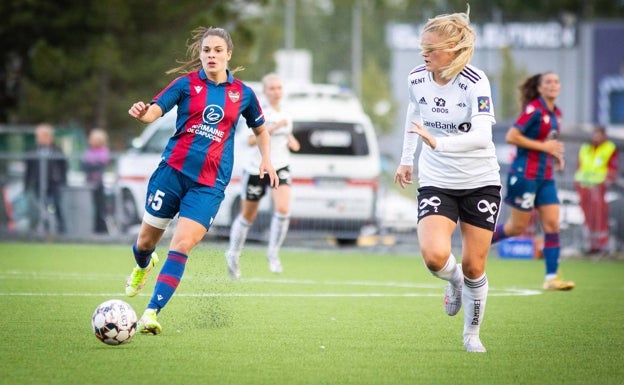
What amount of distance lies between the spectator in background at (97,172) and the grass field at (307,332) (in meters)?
5.91

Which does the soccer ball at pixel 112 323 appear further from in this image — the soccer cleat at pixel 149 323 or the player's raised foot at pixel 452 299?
the player's raised foot at pixel 452 299

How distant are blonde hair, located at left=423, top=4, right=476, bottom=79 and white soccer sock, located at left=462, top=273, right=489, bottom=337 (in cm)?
A: 141

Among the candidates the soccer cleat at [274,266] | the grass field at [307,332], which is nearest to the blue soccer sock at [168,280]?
the grass field at [307,332]

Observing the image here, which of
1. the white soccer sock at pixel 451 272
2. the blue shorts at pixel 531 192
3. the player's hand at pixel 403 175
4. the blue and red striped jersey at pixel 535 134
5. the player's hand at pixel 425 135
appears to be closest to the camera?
the player's hand at pixel 425 135

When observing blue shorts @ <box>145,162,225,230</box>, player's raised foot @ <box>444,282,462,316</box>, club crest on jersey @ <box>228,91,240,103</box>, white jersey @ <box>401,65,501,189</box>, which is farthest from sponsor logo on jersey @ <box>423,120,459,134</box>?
blue shorts @ <box>145,162,225,230</box>

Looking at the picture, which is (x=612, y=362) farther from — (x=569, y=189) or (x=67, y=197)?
(x=67, y=197)

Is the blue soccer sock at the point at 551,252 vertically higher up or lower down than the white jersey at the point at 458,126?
lower down

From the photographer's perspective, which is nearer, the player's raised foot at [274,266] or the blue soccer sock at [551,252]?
the blue soccer sock at [551,252]

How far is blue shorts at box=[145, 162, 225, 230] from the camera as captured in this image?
9.10 metres

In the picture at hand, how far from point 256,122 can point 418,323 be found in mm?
2068

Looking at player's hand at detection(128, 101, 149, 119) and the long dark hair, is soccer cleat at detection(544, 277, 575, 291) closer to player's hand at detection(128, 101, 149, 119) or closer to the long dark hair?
the long dark hair

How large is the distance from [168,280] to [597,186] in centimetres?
1242

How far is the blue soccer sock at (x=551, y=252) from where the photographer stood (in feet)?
44.4

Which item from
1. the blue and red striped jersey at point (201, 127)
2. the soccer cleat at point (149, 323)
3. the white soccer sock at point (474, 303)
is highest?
the blue and red striped jersey at point (201, 127)
